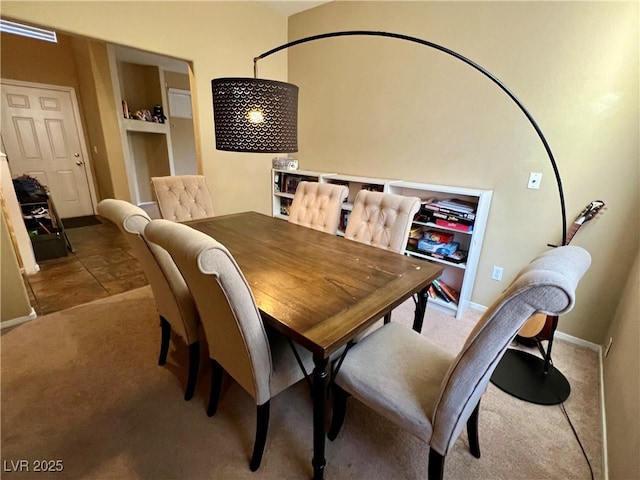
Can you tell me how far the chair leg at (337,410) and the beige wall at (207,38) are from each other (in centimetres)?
262

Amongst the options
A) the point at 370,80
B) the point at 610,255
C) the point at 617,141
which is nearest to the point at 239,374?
the point at 610,255

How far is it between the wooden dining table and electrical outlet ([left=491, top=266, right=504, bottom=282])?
123cm

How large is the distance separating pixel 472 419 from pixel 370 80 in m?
2.76

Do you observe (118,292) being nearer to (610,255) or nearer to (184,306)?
(184,306)

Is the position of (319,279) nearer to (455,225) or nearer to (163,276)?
(163,276)

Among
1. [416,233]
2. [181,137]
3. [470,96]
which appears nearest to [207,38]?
[470,96]

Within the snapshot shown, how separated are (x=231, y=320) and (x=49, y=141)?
18.1 feet

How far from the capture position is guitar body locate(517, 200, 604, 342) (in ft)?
6.23

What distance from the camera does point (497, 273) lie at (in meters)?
2.44

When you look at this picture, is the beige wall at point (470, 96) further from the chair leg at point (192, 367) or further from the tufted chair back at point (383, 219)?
the chair leg at point (192, 367)

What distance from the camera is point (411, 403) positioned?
1029 mm

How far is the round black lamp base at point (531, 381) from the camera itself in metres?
1.67

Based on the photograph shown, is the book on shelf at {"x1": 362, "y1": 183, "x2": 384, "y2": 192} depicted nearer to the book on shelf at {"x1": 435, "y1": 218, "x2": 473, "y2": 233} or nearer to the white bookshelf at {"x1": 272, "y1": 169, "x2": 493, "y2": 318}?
the white bookshelf at {"x1": 272, "y1": 169, "x2": 493, "y2": 318}

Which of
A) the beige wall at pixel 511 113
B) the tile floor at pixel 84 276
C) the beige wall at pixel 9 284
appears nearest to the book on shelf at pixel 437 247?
the beige wall at pixel 511 113
